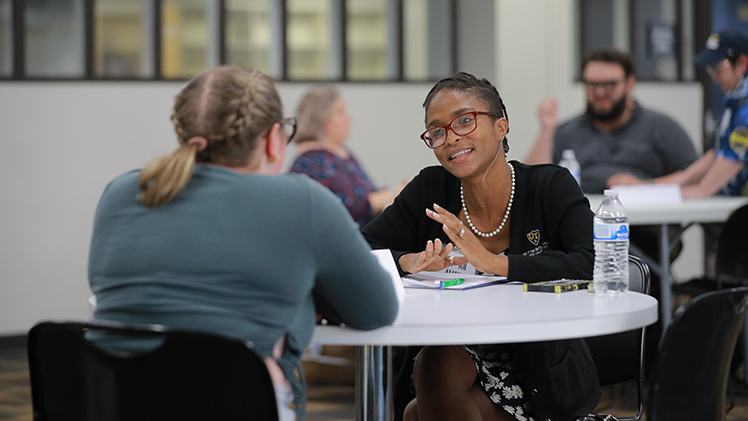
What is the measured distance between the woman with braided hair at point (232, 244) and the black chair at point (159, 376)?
0.35 ft

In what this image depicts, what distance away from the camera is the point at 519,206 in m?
2.31

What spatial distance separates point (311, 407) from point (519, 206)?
211 cm

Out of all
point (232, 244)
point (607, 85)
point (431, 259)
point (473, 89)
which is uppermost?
point (607, 85)

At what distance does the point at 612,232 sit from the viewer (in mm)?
2049

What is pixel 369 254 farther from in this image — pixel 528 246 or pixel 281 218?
pixel 528 246

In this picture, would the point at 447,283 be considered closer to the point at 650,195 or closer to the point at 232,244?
the point at 232,244

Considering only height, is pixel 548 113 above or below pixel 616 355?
above

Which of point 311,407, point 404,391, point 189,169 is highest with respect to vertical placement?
point 189,169

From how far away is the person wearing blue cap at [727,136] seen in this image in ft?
14.6

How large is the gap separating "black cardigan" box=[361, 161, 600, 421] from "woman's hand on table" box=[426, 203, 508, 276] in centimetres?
3

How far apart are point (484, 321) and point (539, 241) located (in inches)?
28.9

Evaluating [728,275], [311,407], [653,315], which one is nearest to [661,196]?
[728,275]

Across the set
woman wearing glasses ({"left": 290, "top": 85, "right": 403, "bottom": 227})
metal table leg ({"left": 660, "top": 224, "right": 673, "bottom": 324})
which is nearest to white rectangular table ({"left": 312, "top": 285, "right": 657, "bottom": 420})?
metal table leg ({"left": 660, "top": 224, "right": 673, "bottom": 324})

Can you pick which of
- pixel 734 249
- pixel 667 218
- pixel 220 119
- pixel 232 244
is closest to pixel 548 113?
pixel 667 218
